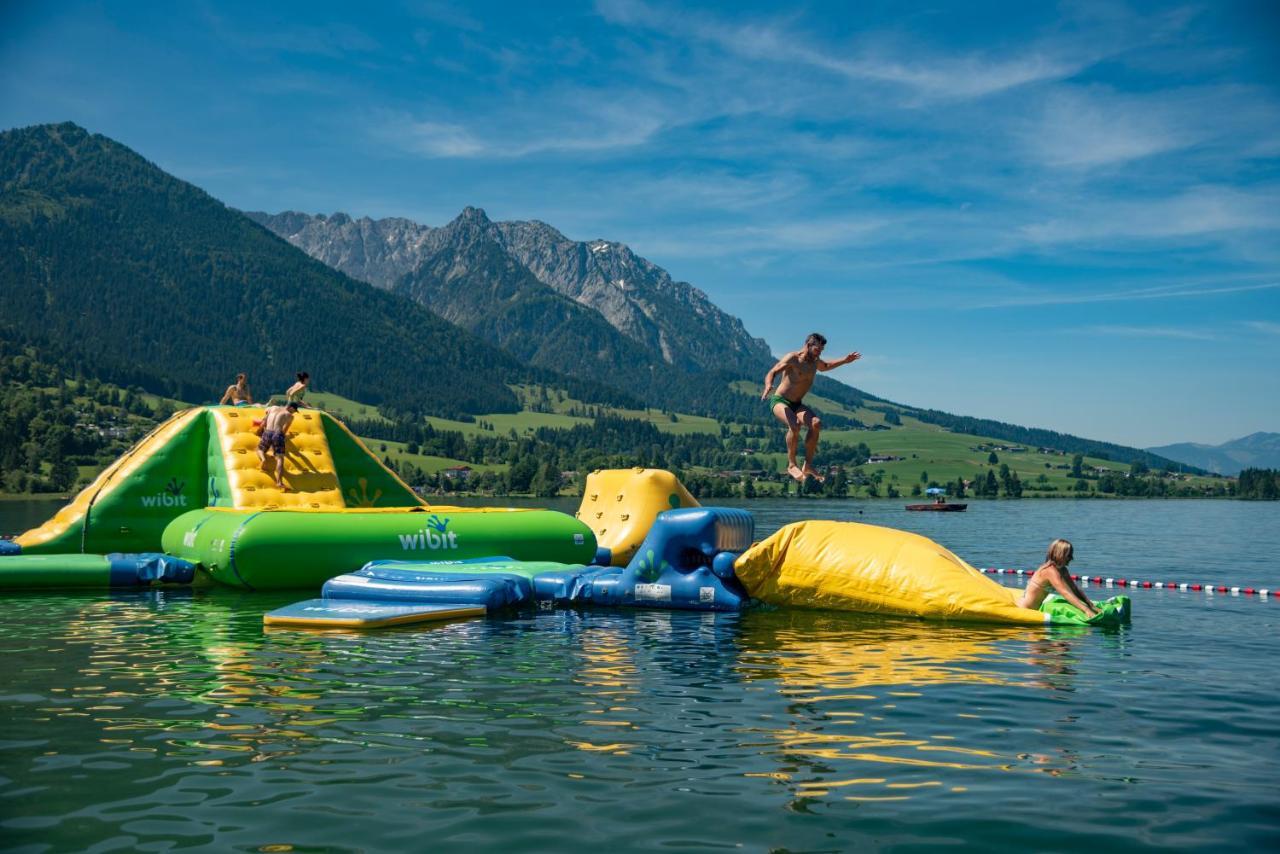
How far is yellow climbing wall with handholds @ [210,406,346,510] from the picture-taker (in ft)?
102

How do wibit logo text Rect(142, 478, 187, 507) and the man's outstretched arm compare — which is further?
wibit logo text Rect(142, 478, 187, 507)

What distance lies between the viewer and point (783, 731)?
11688mm

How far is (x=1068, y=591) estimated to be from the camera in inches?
862

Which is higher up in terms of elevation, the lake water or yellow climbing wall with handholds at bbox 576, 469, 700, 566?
yellow climbing wall with handholds at bbox 576, 469, 700, 566

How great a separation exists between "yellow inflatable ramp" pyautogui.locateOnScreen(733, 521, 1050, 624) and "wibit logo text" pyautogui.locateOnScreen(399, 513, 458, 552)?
8409 millimetres

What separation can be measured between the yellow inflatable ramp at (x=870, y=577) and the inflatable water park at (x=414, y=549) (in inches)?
1.4

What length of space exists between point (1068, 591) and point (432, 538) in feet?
50.9

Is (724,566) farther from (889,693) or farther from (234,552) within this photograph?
(234,552)

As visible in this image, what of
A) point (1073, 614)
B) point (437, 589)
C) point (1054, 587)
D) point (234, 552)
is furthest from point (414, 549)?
point (1073, 614)

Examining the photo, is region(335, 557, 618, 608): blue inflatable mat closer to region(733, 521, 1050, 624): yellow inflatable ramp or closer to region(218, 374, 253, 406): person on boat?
region(733, 521, 1050, 624): yellow inflatable ramp

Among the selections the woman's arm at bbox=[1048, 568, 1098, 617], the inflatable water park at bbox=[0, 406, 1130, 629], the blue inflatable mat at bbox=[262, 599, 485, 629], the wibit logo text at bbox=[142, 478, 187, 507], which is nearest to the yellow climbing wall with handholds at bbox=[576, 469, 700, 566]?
the inflatable water park at bbox=[0, 406, 1130, 629]

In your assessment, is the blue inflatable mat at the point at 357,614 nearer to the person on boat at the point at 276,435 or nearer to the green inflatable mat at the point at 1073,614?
the person on boat at the point at 276,435

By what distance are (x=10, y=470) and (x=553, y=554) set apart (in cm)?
15245

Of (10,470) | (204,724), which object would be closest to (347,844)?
(204,724)
